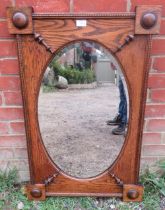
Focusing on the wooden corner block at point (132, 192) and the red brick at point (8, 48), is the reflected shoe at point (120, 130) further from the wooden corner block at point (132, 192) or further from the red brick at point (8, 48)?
the red brick at point (8, 48)

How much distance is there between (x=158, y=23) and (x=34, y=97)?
0.74 metres

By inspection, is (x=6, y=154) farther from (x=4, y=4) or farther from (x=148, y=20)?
(x=148, y=20)

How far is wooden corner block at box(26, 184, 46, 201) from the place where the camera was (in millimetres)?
1716

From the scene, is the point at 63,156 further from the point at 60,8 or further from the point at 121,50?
the point at 60,8

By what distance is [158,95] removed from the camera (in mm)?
1656

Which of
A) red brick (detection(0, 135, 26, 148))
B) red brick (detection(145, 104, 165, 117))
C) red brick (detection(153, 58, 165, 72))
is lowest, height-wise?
red brick (detection(0, 135, 26, 148))

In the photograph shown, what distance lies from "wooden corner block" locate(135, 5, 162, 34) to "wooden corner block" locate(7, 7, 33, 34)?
52 cm

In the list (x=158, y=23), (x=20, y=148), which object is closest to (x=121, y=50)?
(x=158, y=23)

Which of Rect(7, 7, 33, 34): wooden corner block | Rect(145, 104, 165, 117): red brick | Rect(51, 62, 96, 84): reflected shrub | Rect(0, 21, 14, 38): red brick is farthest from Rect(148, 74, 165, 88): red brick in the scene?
Rect(0, 21, 14, 38): red brick

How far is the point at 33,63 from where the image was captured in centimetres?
145

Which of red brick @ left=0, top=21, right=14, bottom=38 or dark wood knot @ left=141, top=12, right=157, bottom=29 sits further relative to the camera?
red brick @ left=0, top=21, right=14, bottom=38

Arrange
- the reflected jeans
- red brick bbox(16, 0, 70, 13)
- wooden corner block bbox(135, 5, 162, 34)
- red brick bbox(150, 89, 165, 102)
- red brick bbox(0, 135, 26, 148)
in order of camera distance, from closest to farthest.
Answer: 1. wooden corner block bbox(135, 5, 162, 34)
2. red brick bbox(16, 0, 70, 13)
3. the reflected jeans
4. red brick bbox(150, 89, 165, 102)
5. red brick bbox(0, 135, 26, 148)

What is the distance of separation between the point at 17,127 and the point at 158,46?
96cm

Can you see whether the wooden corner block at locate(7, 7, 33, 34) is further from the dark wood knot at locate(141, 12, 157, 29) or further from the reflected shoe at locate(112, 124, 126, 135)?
the reflected shoe at locate(112, 124, 126, 135)
